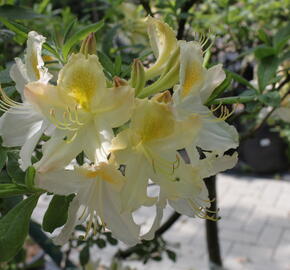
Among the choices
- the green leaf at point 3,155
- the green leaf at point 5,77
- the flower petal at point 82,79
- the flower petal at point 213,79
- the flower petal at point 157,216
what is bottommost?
the flower petal at point 157,216

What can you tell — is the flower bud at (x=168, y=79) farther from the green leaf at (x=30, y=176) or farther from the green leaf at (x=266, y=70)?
the green leaf at (x=266, y=70)

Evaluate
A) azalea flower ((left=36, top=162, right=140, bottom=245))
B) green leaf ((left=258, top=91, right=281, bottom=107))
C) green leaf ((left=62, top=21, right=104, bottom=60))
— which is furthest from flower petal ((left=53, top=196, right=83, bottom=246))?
green leaf ((left=258, top=91, right=281, bottom=107))

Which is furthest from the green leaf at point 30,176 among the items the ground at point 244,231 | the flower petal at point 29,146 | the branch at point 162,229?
the ground at point 244,231

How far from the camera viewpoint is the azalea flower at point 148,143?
1.88 feet

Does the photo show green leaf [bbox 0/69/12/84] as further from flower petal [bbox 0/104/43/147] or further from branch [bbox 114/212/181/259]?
branch [bbox 114/212/181/259]

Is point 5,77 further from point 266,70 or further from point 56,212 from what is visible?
point 266,70

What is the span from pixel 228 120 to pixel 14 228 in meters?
0.51

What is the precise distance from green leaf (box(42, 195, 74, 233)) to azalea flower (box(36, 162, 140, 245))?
46mm

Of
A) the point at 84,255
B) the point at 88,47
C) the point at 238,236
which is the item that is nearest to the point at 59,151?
the point at 88,47

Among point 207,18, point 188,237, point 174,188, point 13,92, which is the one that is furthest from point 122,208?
point 188,237

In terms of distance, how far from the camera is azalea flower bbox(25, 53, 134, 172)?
0.59 meters

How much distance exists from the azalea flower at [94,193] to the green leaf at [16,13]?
55 cm

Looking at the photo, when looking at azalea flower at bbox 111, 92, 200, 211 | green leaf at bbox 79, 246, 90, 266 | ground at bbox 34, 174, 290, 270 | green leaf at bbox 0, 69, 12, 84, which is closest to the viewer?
azalea flower at bbox 111, 92, 200, 211

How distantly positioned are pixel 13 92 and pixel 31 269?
2139mm
